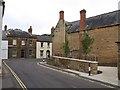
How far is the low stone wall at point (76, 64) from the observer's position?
107 ft

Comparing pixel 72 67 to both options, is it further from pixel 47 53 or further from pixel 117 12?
pixel 47 53

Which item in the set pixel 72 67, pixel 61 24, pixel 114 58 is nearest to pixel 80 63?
pixel 72 67

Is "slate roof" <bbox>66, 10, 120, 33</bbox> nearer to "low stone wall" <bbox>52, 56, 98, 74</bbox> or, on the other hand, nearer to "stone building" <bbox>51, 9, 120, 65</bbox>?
"stone building" <bbox>51, 9, 120, 65</bbox>

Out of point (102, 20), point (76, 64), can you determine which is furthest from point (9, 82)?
point (102, 20)

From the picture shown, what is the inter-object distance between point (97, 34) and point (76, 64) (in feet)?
39.0

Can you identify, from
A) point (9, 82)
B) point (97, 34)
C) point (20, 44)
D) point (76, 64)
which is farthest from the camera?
point (20, 44)

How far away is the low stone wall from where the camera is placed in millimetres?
32750

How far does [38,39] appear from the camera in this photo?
87.9 metres

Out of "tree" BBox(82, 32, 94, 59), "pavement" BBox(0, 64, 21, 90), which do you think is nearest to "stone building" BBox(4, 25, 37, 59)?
"tree" BBox(82, 32, 94, 59)

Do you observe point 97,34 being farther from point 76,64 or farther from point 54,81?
point 54,81

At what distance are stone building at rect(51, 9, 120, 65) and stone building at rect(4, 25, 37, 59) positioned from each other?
23398mm

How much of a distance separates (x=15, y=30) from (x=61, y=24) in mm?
26213

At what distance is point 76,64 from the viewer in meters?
38.1

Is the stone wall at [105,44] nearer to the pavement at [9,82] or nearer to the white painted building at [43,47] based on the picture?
the pavement at [9,82]
